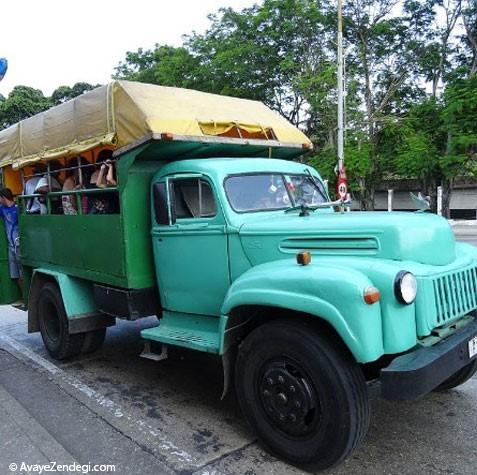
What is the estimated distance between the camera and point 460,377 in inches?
169

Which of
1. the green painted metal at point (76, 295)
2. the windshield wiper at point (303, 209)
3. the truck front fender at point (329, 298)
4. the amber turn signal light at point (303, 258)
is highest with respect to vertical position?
the windshield wiper at point (303, 209)

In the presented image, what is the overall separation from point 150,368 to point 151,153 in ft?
7.27

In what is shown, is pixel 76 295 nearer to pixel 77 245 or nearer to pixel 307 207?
pixel 77 245

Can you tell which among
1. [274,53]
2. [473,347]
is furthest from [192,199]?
[274,53]

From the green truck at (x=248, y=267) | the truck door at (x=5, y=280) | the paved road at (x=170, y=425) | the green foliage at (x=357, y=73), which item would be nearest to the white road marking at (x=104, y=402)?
the paved road at (x=170, y=425)

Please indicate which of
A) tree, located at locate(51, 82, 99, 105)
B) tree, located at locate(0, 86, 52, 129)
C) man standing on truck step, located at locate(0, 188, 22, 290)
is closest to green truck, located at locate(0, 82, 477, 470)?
man standing on truck step, located at locate(0, 188, 22, 290)

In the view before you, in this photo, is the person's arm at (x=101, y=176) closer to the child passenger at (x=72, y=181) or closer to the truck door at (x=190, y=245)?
the child passenger at (x=72, y=181)

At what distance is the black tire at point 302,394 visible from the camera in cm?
312

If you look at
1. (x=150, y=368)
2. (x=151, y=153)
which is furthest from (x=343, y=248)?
(x=150, y=368)

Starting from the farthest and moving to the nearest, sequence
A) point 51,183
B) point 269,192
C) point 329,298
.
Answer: point 51,183
point 269,192
point 329,298

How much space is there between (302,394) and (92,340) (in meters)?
3.26

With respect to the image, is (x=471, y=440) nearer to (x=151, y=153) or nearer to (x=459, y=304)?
(x=459, y=304)

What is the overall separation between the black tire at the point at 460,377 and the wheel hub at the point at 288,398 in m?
1.49

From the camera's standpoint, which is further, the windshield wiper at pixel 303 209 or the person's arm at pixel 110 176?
the person's arm at pixel 110 176
